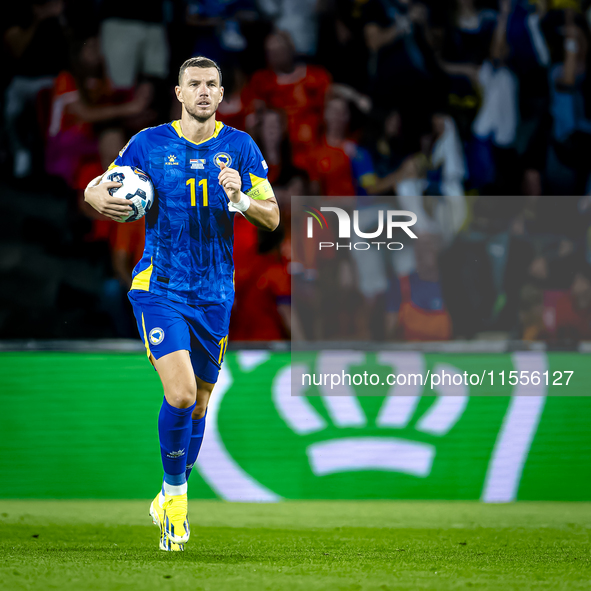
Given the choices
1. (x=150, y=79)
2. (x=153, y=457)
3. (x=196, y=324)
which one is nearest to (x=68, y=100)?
(x=150, y=79)

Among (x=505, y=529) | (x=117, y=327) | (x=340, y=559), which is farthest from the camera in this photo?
(x=117, y=327)

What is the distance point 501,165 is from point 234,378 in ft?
9.17

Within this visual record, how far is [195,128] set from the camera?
4.09m

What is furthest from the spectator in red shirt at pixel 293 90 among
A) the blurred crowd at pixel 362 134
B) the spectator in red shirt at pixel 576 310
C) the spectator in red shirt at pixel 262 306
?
the spectator in red shirt at pixel 576 310

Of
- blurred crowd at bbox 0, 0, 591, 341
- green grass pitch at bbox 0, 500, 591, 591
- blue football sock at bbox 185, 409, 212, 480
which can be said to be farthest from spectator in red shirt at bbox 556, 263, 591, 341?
blue football sock at bbox 185, 409, 212, 480

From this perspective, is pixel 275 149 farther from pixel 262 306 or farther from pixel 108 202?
pixel 108 202

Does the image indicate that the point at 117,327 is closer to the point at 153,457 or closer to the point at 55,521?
the point at 153,457

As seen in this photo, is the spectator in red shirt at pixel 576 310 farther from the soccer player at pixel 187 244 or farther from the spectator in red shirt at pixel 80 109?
the spectator in red shirt at pixel 80 109

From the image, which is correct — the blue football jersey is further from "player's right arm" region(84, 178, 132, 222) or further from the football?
"player's right arm" region(84, 178, 132, 222)

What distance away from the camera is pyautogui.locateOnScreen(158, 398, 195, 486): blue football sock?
150 inches

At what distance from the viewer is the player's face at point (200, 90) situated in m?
3.98

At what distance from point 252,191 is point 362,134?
278 centimetres

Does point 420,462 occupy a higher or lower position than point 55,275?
lower

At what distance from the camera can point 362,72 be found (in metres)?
6.80
